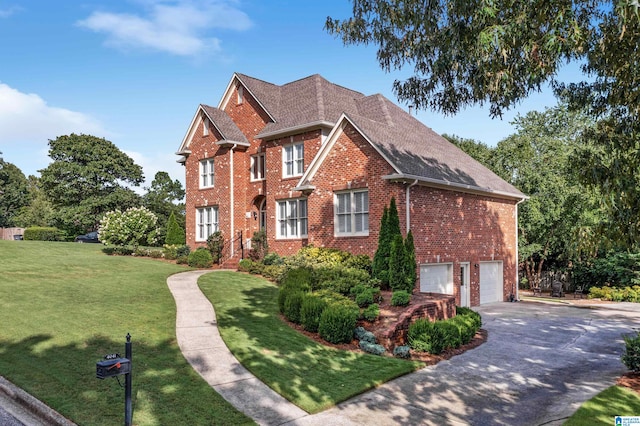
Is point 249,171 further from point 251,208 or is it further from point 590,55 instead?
point 590,55

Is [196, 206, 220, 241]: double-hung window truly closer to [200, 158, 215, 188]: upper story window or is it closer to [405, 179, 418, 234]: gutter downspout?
[200, 158, 215, 188]: upper story window

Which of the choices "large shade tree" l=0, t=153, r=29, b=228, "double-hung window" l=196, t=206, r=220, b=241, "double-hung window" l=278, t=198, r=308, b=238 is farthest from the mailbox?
"large shade tree" l=0, t=153, r=29, b=228

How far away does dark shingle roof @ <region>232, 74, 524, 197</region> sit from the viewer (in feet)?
59.7

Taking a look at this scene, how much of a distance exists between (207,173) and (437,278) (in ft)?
51.0

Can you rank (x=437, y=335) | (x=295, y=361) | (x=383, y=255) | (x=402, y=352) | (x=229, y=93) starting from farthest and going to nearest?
1. (x=229, y=93)
2. (x=383, y=255)
3. (x=437, y=335)
4. (x=402, y=352)
5. (x=295, y=361)

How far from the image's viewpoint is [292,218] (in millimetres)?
22312

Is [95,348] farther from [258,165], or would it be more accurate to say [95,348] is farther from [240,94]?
[240,94]

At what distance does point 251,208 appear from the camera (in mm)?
25859

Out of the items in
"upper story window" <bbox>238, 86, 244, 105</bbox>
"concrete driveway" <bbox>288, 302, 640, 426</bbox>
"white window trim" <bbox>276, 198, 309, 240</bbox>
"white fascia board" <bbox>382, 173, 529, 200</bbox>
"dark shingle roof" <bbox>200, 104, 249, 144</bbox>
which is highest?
"upper story window" <bbox>238, 86, 244, 105</bbox>

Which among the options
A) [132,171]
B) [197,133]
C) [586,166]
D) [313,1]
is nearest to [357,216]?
[313,1]

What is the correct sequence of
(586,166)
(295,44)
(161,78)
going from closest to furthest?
(586,166)
(295,44)
(161,78)

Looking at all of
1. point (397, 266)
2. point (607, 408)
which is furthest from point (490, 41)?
point (397, 266)

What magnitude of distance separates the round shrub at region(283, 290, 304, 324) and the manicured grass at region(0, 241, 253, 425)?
127 inches

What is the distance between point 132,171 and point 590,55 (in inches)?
1885
